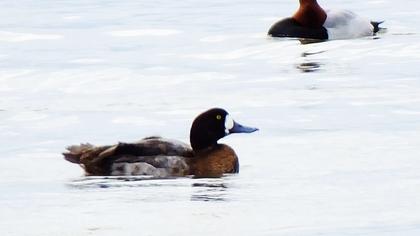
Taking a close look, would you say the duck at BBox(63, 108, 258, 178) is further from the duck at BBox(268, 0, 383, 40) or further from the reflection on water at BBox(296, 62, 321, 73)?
the duck at BBox(268, 0, 383, 40)

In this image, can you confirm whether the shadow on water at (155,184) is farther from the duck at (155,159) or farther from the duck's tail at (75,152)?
the duck's tail at (75,152)

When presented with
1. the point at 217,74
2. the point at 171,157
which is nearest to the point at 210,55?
the point at 217,74

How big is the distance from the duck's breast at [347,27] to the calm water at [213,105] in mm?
240

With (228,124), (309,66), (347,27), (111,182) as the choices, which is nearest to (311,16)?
(347,27)


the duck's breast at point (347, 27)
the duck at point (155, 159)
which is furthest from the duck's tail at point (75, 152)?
the duck's breast at point (347, 27)

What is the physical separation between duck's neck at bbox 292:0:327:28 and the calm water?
58cm

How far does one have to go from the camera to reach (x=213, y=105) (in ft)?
51.9

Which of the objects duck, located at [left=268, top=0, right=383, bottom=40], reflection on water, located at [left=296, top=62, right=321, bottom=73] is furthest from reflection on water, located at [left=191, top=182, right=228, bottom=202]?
duck, located at [left=268, top=0, right=383, bottom=40]

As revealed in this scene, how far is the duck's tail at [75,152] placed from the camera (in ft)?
40.4

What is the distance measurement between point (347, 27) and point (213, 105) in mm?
6868

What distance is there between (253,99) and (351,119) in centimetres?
179

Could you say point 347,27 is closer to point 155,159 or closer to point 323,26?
point 323,26

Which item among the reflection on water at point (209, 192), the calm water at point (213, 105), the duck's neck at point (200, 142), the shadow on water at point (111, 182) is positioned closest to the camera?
the calm water at point (213, 105)

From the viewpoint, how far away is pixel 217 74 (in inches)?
723
